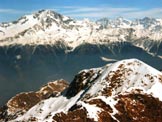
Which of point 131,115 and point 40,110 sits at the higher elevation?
point 131,115

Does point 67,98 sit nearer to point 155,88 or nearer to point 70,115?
point 155,88

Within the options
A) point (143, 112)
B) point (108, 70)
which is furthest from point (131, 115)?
point (108, 70)

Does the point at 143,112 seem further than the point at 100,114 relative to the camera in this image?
Yes

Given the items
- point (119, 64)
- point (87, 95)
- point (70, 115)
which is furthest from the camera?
point (119, 64)

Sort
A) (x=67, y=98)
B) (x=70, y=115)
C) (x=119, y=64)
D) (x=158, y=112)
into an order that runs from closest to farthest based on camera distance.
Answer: (x=70, y=115)
(x=158, y=112)
(x=119, y=64)
(x=67, y=98)

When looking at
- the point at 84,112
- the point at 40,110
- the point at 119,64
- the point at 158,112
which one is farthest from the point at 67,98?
the point at 84,112

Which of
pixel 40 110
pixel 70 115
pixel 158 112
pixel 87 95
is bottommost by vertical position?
pixel 40 110
